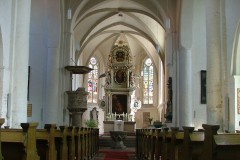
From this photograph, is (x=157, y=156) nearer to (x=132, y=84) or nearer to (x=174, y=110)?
(x=174, y=110)

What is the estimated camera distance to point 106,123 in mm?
29359

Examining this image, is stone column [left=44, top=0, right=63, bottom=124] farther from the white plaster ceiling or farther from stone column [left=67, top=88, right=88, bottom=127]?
the white plaster ceiling

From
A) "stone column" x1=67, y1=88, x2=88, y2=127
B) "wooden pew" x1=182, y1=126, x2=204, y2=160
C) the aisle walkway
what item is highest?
"stone column" x1=67, y1=88, x2=88, y2=127

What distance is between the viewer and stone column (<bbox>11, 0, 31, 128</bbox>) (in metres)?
10.1

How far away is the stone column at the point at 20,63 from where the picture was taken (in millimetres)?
10133

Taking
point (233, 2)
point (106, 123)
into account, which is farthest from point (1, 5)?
point (106, 123)

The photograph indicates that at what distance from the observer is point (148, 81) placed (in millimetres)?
32562

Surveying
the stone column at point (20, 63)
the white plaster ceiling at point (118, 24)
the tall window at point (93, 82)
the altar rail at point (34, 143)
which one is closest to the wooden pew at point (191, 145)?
the altar rail at point (34, 143)

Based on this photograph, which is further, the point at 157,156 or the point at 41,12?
the point at 41,12

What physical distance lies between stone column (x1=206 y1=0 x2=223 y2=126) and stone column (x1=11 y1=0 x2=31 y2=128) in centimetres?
482

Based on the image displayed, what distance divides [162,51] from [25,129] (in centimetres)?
2126

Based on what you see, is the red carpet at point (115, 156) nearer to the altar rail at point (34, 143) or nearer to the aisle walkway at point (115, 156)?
the aisle walkway at point (115, 156)

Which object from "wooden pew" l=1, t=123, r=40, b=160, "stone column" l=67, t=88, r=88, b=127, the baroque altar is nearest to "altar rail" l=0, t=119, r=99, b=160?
"wooden pew" l=1, t=123, r=40, b=160

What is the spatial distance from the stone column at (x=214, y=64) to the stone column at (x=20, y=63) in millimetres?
4819
